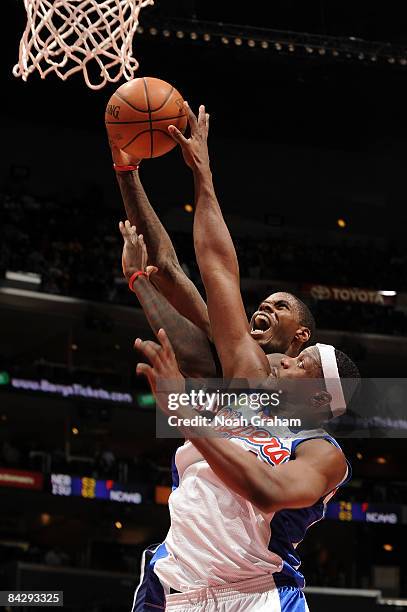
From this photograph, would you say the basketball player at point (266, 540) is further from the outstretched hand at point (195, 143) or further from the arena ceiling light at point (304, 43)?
the arena ceiling light at point (304, 43)

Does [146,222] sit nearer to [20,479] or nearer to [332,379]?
[332,379]

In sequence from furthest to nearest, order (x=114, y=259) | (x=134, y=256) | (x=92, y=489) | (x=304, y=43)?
A: 1. (x=114, y=259)
2. (x=92, y=489)
3. (x=304, y=43)
4. (x=134, y=256)

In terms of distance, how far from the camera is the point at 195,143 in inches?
148

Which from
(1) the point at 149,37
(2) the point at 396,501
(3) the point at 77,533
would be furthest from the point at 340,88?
(3) the point at 77,533

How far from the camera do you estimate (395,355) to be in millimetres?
20406

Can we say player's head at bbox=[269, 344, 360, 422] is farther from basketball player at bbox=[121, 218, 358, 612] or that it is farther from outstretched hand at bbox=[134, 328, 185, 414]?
outstretched hand at bbox=[134, 328, 185, 414]

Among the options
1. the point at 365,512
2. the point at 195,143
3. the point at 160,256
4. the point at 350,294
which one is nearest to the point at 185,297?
the point at 160,256

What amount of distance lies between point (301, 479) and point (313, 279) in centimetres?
1657

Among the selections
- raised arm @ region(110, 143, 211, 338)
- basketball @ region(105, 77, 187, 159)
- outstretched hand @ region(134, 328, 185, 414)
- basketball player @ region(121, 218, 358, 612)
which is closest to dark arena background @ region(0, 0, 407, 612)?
basketball @ region(105, 77, 187, 159)

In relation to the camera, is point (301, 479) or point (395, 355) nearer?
point (301, 479)

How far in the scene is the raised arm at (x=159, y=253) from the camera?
3.94 meters

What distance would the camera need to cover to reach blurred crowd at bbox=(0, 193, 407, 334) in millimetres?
18297

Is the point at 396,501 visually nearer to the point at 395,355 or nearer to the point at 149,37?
the point at 395,355

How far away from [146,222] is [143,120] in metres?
0.39
